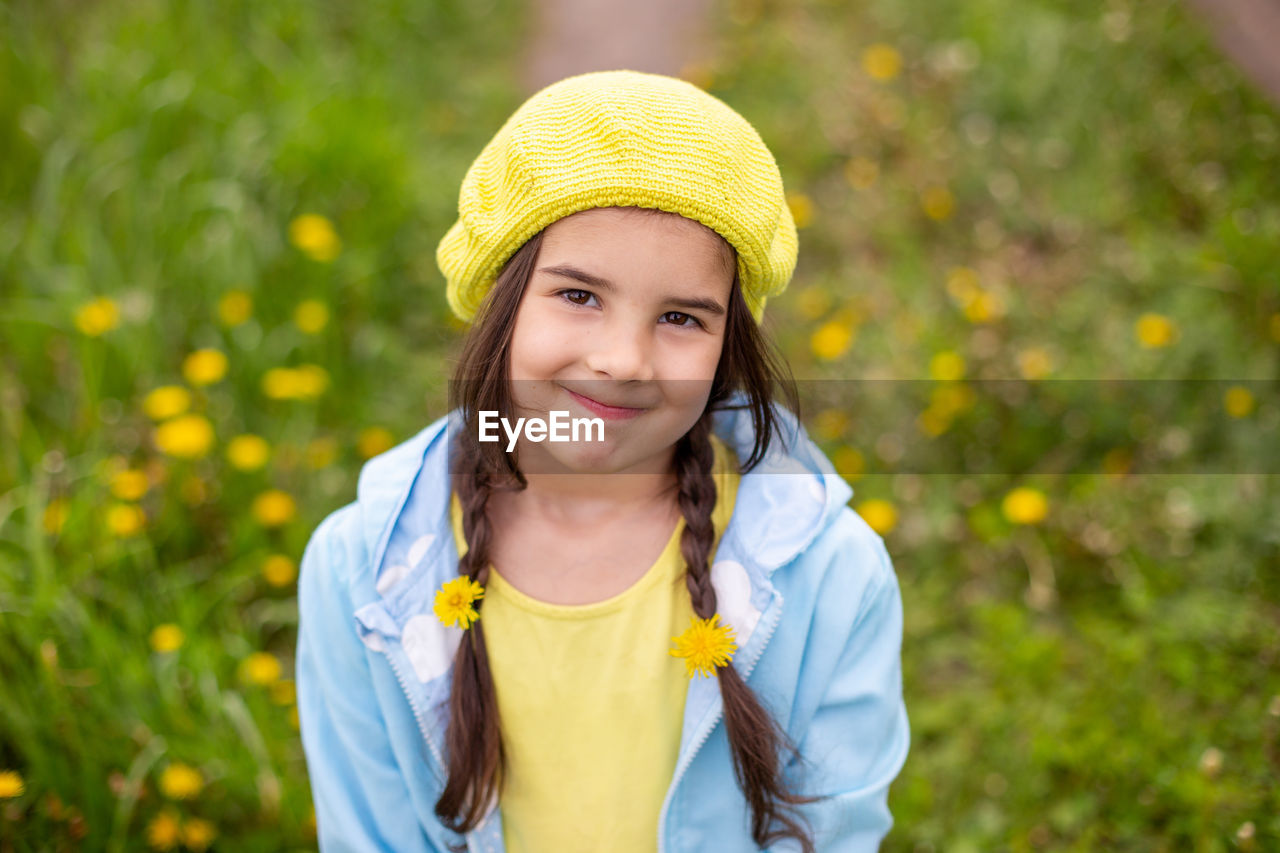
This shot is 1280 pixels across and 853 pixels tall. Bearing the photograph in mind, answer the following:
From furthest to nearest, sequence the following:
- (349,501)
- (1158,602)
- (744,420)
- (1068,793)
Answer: (349,501)
(1158,602)
(1068,793)
(744,420)

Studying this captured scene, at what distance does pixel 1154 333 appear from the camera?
2.48 meters

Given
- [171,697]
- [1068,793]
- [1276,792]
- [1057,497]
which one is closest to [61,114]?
[171,697]

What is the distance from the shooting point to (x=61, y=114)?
3133mm

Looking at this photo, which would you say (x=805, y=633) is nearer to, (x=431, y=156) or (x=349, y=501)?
(x=349, y=501)

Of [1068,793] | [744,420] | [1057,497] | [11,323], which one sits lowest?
[1068,793]

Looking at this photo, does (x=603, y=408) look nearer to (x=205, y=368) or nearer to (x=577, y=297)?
(x=577, y=297)

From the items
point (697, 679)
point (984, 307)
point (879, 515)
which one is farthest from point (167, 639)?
point (984, 307)

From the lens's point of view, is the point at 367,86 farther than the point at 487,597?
Yes

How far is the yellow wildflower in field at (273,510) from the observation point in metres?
2.24

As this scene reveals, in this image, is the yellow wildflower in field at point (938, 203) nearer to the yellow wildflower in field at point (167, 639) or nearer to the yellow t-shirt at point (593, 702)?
the yellow t-shirt at point (593, 702)

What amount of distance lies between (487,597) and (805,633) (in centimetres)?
46

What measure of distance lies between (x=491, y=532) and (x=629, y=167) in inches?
22.6

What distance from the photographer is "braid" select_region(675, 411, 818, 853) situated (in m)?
1.29

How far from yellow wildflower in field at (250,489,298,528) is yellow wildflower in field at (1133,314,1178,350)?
2207mm
